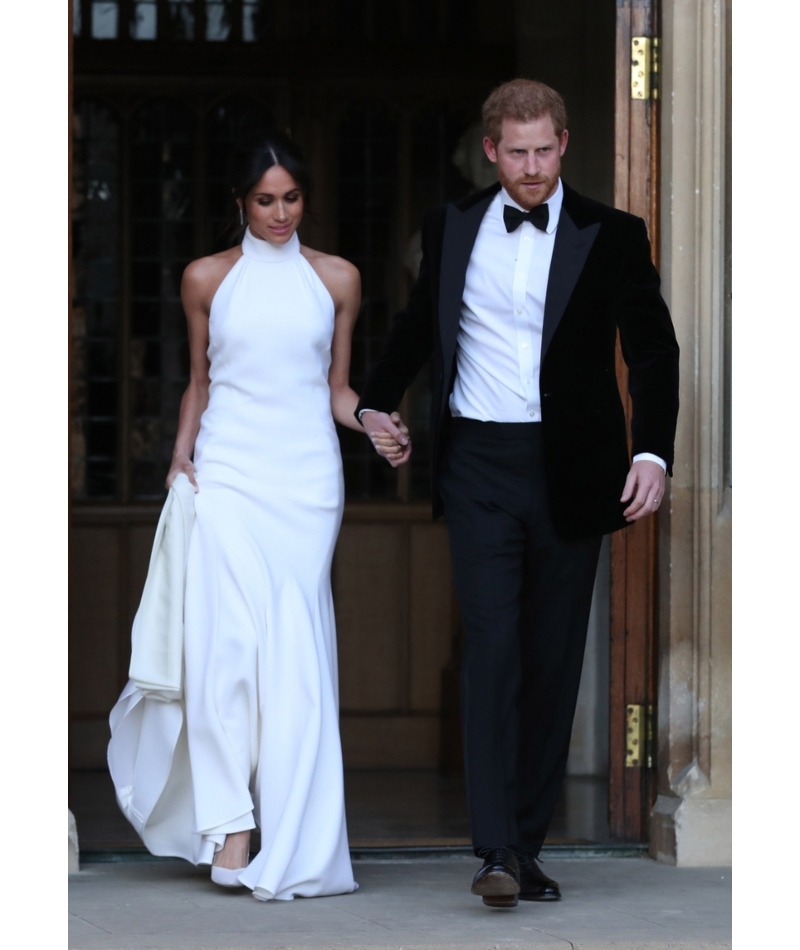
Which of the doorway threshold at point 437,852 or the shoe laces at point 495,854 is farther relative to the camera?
the doorway threshold at point 437,852

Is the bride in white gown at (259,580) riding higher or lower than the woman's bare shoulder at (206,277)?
lower

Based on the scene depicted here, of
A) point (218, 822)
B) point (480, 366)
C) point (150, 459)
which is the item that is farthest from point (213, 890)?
point (150, 459)

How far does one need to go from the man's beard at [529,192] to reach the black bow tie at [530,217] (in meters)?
0.01

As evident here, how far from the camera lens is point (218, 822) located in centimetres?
508

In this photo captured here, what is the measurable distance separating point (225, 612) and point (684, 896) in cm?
150

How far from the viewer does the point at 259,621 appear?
517cm

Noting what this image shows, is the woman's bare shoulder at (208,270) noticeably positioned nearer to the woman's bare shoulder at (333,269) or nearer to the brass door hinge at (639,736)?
the woman's bare shoulder at (333,269)

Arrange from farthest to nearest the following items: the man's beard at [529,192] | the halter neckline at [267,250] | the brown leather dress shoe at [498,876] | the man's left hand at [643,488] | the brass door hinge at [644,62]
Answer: the brass door hinge at [644,62] → the halter neckline at [267,250] → the man's beard at [529,192] → the man's left hand at [643,488] → the brown leather dress shoe at [498,876]

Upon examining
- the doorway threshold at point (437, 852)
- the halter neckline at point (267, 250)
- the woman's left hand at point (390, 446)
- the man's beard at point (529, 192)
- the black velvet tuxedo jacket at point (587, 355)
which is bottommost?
the doorway threshold at point (437, 852)

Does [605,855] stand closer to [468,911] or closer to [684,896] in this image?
[684,896]

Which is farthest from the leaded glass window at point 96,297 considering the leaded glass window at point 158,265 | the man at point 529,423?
the man at point 529,423

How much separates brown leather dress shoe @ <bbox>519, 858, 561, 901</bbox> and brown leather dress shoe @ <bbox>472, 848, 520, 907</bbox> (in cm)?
25

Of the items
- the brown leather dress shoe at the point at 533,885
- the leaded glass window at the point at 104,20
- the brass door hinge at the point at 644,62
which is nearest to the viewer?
the brown leather dress shoe at the point at 533,885

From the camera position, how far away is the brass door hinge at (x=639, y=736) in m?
5.84
